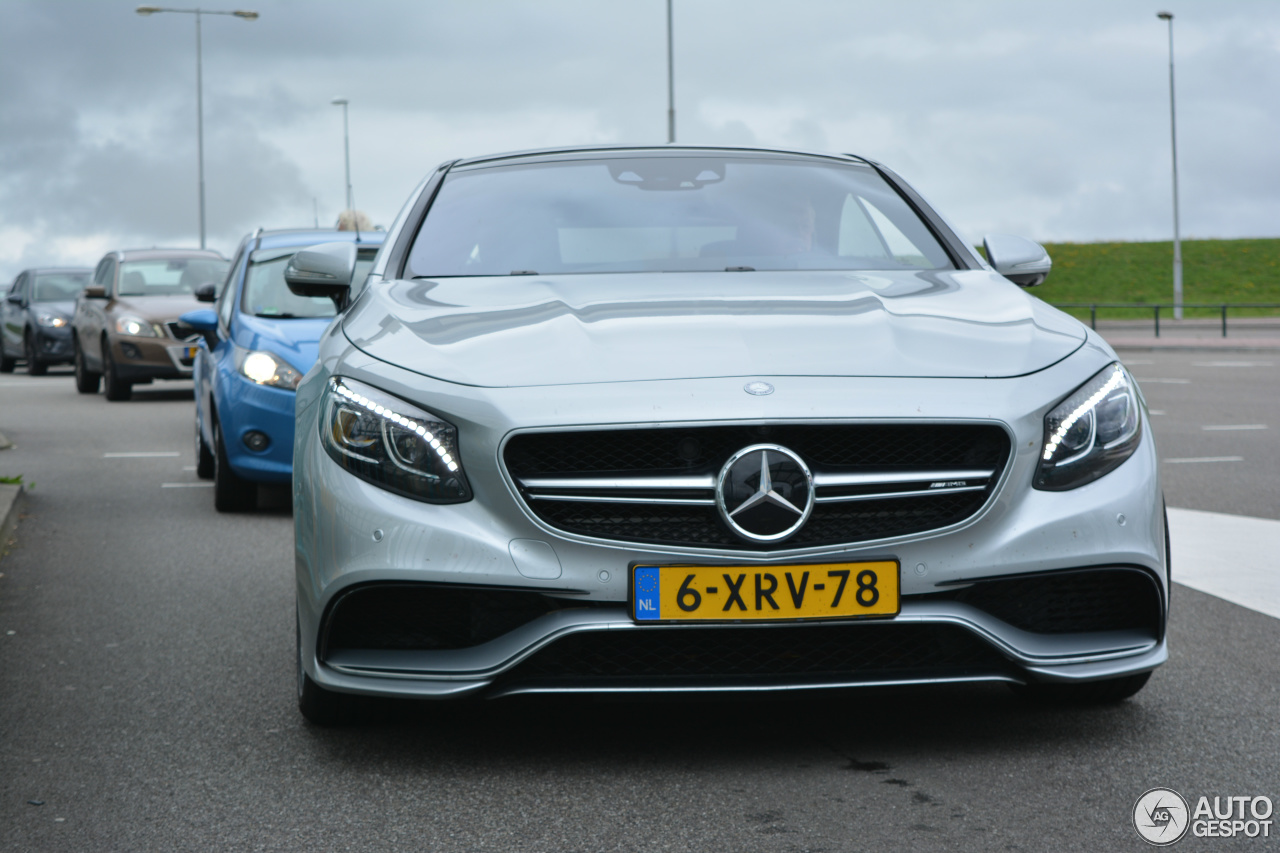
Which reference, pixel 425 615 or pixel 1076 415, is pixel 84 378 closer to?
pixel 425 615

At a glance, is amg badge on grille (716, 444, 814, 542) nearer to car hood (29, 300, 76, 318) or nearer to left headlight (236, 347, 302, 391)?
left headlight (236, 347, 302, 391)

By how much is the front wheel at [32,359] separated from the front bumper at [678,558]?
73.3 ft

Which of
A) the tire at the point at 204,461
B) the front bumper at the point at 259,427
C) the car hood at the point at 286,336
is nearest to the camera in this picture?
the front bumper at the point at 259,427

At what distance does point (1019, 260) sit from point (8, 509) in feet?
16.5

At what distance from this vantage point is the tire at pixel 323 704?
3973 mm

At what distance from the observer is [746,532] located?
3.43m

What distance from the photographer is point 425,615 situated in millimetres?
3578

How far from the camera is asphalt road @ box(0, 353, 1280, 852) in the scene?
10.9 feet

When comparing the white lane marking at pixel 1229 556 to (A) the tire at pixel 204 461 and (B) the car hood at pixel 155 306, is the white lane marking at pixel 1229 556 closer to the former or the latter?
(A) the tire at pixel 204 461

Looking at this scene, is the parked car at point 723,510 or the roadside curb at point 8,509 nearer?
the parked car at point 723,510

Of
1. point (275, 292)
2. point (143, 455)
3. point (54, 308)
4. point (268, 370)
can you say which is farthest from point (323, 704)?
point (54, 308)

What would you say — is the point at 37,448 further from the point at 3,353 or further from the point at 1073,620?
the point at 3,353

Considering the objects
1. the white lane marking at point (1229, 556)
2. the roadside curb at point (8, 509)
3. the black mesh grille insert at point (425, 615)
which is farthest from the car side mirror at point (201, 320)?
the black mesh grille insert at point (425, 615)

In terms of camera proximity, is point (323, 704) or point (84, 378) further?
point (84, 378)
